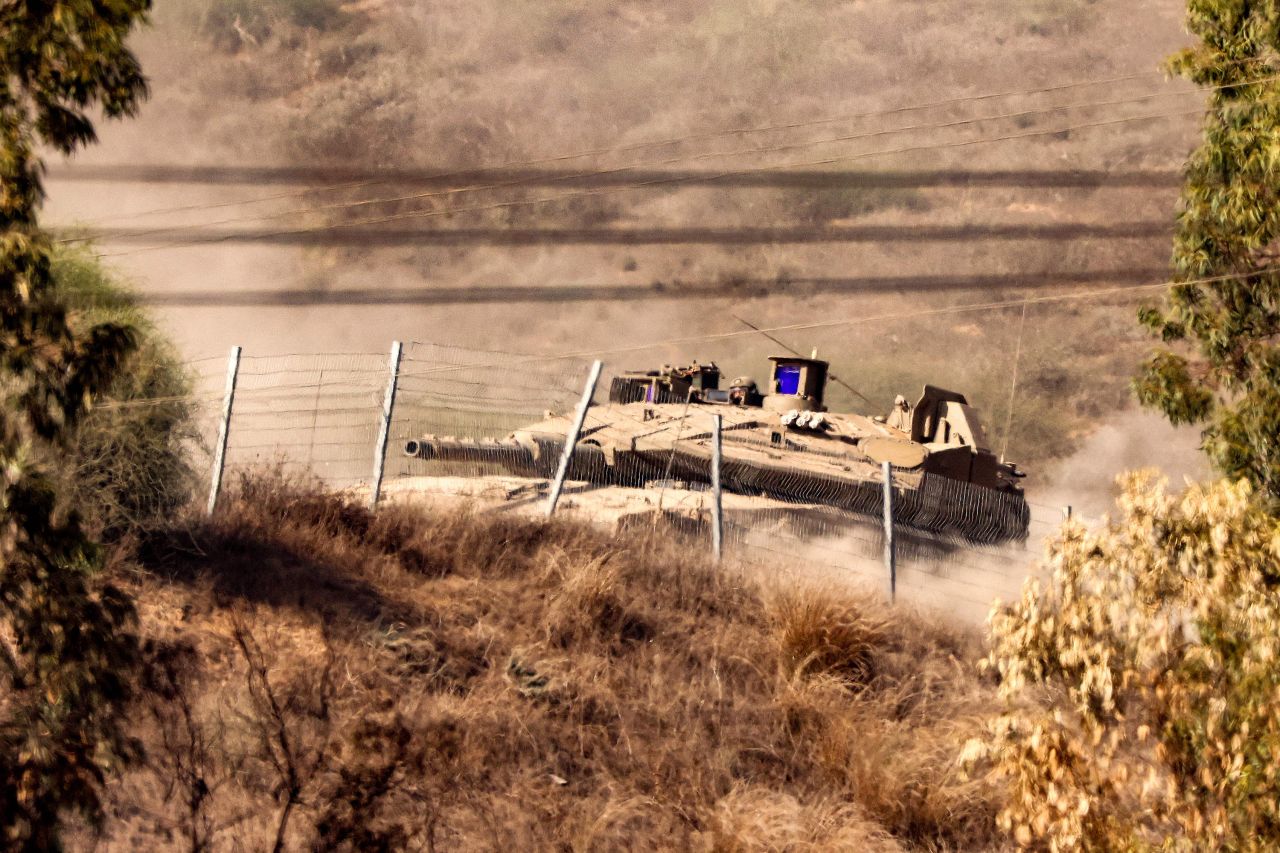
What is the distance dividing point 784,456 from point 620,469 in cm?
218

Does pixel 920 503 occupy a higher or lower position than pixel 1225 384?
lower

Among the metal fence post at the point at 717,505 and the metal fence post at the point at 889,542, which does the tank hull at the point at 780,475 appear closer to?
the metal fence post at the point at 889,542

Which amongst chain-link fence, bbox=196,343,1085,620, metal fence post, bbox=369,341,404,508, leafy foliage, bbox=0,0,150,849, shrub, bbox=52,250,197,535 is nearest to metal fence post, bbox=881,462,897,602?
chain-link fence, bbox=196,343,1085,620

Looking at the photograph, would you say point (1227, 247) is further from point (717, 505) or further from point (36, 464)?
point (36, 464)

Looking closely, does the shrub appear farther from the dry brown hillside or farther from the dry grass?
the dry brown hillside

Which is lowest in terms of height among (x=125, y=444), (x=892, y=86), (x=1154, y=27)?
(x=125, y=444)

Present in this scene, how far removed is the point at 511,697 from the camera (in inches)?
493

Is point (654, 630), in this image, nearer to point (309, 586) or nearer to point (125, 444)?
point (309, 586)

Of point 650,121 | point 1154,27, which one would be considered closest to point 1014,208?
point 1154,27

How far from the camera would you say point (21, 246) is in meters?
7.59

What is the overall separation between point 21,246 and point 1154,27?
253 ft

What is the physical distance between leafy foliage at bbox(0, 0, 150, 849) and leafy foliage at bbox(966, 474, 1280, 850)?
193 inches

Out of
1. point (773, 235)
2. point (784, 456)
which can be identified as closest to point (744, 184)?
point (773, 235)

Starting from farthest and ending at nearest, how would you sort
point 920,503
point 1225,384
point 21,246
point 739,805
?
point 920,503 → point 1225,384 → point 739,805 → point 21,246
